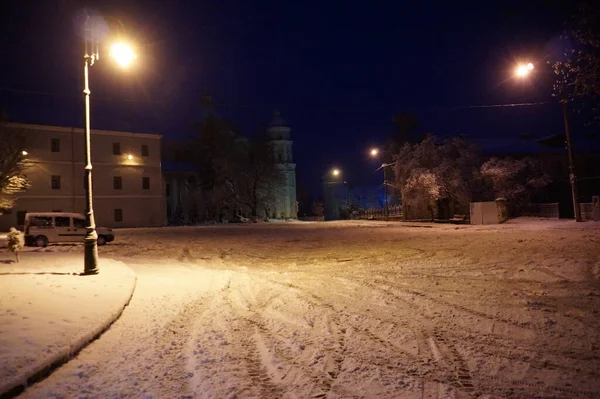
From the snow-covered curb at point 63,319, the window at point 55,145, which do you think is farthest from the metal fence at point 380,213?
the snow-covered curb at point 63,319

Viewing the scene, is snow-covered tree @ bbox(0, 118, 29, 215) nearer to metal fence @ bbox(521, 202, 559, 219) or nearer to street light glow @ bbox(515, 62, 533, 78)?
street light glow @ bbox(515, 62, 533, 78)

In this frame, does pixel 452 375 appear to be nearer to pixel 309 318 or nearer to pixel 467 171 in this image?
pixel 309 318

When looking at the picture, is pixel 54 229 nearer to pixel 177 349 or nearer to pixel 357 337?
pixel 177 349

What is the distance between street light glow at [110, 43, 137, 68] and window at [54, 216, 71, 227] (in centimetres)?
1637

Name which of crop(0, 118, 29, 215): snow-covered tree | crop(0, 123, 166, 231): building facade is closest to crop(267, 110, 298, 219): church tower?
crop(0, 123, 166, 231): building facade

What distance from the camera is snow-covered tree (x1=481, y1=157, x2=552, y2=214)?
119ft

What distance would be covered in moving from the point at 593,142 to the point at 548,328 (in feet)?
186

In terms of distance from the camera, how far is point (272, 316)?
7418 mm

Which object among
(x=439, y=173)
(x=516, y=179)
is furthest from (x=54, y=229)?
(x=516, y=179)

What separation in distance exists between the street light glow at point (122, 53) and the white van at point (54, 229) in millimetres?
15678

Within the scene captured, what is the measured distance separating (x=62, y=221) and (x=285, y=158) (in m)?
54.2

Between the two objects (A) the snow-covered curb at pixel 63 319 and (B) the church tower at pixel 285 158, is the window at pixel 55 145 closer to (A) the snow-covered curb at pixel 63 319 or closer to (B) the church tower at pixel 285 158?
(B) the church tower at pixel 285 158

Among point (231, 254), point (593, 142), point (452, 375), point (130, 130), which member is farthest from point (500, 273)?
point (593, 142)

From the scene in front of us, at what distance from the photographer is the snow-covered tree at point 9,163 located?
29.1m
